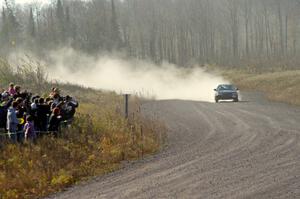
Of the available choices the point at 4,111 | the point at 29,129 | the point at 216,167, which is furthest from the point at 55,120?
the point at 216,167

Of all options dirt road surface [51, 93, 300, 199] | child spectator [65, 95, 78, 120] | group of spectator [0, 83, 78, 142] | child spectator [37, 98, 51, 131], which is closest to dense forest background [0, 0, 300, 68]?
dirt road surface [51, 93, 300, 199]

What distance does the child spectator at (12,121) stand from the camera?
1667 cm

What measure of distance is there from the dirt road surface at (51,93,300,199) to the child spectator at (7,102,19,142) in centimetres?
356

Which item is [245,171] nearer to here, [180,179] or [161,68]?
[180,179]

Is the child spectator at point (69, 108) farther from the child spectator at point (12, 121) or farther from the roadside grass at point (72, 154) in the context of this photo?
the child spectator at point (12, 121)

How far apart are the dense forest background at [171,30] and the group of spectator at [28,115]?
61.4 metres

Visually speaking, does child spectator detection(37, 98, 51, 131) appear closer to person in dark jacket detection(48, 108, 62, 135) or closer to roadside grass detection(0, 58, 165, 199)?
person in dark jacket detection(48, 108, 62, 135)

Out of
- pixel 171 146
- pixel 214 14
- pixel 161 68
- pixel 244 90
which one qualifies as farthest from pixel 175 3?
pixel 171 146

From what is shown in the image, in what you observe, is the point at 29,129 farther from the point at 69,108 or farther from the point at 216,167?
the point at 216,167

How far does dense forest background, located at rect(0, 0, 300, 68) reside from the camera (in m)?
94.4

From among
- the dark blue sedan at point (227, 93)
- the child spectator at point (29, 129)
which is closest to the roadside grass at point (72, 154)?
the child spectator at point (29, 129)

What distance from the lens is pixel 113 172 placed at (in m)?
16.0

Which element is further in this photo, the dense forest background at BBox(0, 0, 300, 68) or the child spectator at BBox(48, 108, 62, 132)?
the dense forest background at BBox(0, 0, 300, 68)

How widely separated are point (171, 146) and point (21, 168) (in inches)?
250
